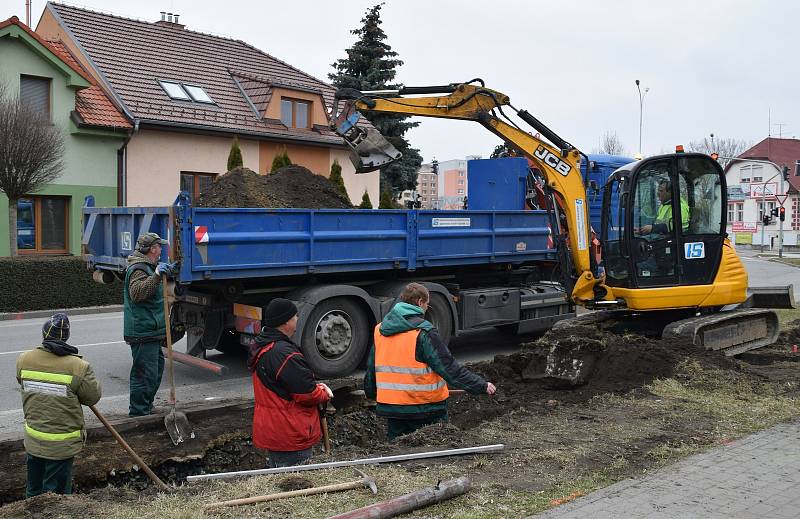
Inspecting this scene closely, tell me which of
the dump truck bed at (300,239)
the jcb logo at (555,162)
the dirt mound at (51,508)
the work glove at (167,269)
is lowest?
the dirt mound at (51,508)

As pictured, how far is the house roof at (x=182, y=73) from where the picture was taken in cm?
2244

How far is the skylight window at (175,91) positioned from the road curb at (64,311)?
26.3ft

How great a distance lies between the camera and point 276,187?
33.6 feet

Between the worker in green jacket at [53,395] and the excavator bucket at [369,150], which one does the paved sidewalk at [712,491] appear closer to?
the worker in green jacket at [53,395]

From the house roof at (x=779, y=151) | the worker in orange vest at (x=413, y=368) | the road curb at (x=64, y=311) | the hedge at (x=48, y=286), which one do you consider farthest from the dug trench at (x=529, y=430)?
the house roof at (x=779, y=151)

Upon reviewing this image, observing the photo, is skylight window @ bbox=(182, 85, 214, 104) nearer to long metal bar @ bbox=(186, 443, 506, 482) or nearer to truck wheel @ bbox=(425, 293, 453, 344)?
truck wheel @ bbox=(425, 293, 453, 344)

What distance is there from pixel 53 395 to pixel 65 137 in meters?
16.9

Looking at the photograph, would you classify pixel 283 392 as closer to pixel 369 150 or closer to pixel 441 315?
pixel 441 315

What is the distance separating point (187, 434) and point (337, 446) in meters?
1.34

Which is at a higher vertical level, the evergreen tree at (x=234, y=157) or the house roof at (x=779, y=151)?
the house roof at (x=779, y=151)

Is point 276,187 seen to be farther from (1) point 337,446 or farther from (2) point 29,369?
(2) point 29,369

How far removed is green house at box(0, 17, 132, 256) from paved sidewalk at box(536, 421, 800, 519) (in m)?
17.8

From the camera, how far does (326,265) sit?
369 inches

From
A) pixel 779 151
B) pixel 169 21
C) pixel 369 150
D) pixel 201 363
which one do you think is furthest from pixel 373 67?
pixel 779 151
